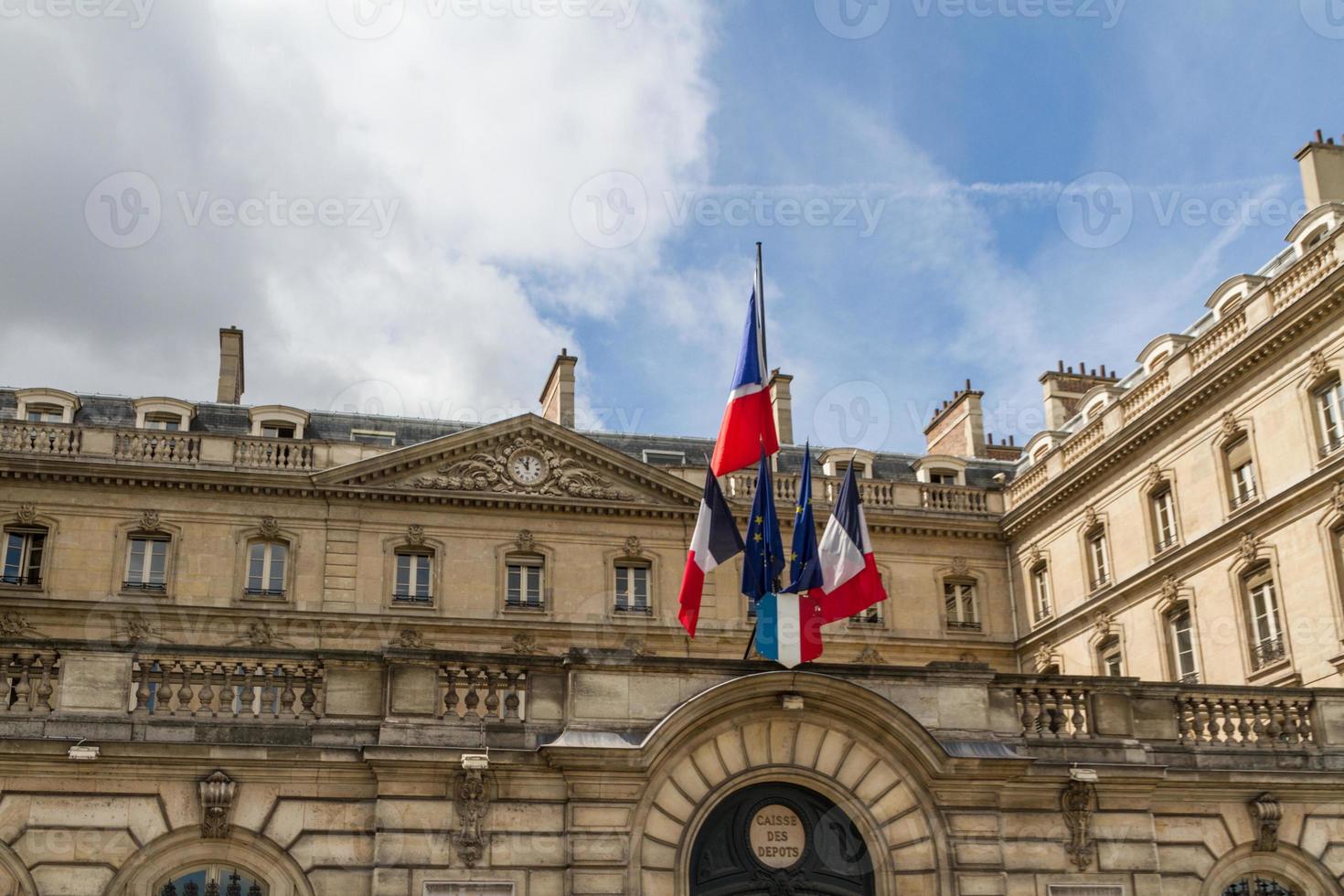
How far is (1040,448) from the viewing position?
136ft

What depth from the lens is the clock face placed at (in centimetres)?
3819

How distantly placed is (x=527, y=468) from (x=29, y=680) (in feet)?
76.2

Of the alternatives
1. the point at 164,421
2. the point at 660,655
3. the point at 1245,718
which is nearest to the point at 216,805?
the point at 1245,718

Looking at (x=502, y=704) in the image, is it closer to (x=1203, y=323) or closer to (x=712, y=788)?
(x=712, y=788)

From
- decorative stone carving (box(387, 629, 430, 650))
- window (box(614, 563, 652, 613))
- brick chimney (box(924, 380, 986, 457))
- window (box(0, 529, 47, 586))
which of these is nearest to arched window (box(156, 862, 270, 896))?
decorative stone carving (box(387, 629, 430, 650))

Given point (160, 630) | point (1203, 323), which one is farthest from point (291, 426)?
point (1203, 323)

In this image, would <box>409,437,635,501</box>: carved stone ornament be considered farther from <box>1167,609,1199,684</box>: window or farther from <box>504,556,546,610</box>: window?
<box>1167,609,1199,684</box>: window

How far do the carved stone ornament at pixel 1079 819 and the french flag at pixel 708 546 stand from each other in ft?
14.9

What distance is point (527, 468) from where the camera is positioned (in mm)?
38344

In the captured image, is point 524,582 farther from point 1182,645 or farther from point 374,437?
point 1182,645

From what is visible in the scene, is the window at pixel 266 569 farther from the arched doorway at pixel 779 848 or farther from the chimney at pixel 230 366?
the arched doorway at pixel 779 848

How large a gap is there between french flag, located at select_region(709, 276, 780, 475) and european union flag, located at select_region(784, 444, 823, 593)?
2.16 feet

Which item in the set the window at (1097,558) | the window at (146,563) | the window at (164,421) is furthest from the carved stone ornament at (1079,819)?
the window at (164,421)

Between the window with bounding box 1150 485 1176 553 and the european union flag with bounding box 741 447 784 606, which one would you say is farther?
the window with bounding box 1150 485 1176 553
